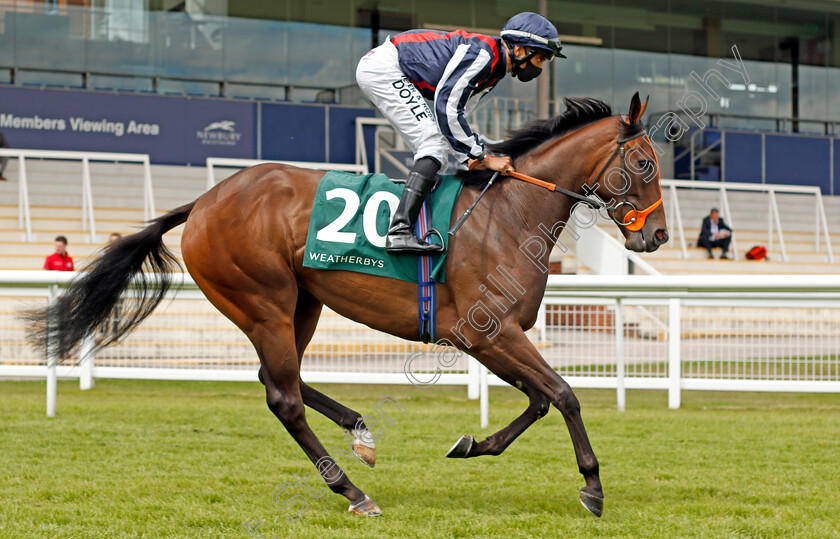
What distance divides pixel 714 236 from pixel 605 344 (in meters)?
7.72

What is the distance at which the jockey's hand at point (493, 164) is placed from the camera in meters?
3.66

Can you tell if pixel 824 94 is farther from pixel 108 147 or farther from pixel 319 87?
pixel 108 147

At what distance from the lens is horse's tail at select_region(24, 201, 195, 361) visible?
3.95m

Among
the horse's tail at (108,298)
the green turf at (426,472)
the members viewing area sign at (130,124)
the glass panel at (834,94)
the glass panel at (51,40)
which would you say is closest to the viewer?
the green turf at (426,472)

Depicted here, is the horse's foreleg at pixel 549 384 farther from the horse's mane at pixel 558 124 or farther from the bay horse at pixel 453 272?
the horse's mane at pixel 558 124

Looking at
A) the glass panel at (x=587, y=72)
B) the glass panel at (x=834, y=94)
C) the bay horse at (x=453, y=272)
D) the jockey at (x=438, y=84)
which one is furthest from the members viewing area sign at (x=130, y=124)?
the glass panel at (x=834, y=94)

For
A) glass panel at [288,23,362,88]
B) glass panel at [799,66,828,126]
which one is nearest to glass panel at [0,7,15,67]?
glass panel at [288,23,362,88]

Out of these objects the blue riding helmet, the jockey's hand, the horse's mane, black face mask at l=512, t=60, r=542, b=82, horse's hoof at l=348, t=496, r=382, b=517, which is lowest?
horse's hoof at l=348, t=496, r=382, b=517

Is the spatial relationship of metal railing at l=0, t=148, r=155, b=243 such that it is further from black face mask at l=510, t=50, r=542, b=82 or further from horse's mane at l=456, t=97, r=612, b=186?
black face mask at l=510, t=50, r=542, b=82

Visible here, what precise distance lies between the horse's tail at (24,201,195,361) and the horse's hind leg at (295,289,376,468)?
64 cm

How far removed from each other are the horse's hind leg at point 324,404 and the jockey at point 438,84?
67 centimetres

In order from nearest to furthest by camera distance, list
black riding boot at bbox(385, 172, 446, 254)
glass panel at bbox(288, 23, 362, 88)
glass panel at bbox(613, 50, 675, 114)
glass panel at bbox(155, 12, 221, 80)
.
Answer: black riding boot at bbox(385, 172, 446, 254) < glass panel at bbox(155, 12, 221, 80) < glass panel at bbox(288, 23, 362, 88) < glass panel at bbox(613, 50, 675, 114)

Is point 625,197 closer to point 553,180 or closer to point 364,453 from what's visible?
point 553,180

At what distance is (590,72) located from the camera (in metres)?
17.6
